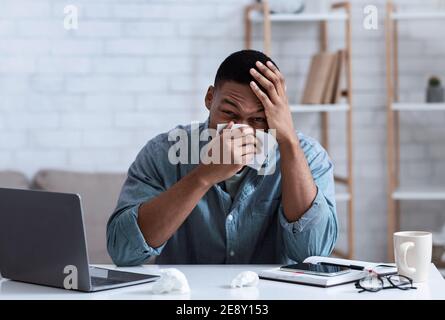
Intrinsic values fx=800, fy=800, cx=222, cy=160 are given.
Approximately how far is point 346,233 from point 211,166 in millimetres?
2082

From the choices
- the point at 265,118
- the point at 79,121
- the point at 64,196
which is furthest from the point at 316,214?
the point at 79,121

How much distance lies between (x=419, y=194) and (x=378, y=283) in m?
2.00

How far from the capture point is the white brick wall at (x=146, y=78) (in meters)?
3.61

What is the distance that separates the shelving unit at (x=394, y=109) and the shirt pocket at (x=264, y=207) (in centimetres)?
155

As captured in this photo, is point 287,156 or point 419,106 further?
point 419,106

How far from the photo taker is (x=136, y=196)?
199 centimetres

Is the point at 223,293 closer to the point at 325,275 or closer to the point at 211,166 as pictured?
the point at 325,275

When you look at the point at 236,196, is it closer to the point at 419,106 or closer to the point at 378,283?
the point at 378,283

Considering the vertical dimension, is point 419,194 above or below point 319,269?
below

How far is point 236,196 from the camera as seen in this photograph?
6.64 feet

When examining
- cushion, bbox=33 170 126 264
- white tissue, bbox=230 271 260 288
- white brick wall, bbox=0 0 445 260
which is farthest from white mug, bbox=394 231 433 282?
white brick wall, bbox=0 0 445 260

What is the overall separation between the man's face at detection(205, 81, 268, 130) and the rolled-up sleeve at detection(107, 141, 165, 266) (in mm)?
234

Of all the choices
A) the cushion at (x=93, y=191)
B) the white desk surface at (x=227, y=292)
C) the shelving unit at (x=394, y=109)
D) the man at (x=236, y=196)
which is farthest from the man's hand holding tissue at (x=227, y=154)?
the shelving unit at (x=394, y=109)

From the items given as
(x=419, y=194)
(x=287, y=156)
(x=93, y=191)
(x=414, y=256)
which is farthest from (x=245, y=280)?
(x=419, y=194)
